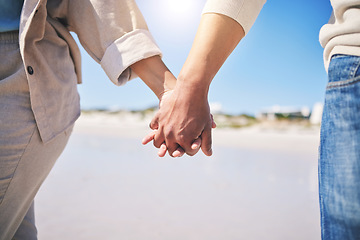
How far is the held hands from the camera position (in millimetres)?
956

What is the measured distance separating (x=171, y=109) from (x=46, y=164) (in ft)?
1.65

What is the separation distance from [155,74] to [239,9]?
1.33ft

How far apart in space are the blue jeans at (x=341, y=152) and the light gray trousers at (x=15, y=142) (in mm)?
867

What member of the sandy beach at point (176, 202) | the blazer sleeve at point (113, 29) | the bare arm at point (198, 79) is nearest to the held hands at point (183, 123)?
the bare arm at point (198, 79)

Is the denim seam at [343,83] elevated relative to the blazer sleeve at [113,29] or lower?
lower

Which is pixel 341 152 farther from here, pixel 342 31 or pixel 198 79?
pixel 198 79

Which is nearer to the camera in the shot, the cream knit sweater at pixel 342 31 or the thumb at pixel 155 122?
the cream knit sweater at pixel 342 31

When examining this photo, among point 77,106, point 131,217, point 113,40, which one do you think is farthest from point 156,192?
point 113,40

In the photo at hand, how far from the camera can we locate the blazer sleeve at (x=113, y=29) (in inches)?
40.8

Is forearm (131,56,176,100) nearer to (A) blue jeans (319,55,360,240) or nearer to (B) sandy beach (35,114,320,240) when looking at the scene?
(A) blue jeans (319,55,360,240)

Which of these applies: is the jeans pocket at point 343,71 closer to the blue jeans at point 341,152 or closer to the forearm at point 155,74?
the blue jeans at point 341,152

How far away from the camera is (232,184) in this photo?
2971mm

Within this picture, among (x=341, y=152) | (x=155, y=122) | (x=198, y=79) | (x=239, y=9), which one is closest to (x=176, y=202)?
(x=155, y=122)

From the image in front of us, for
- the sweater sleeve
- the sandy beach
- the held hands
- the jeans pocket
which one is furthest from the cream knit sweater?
the sandy beach
